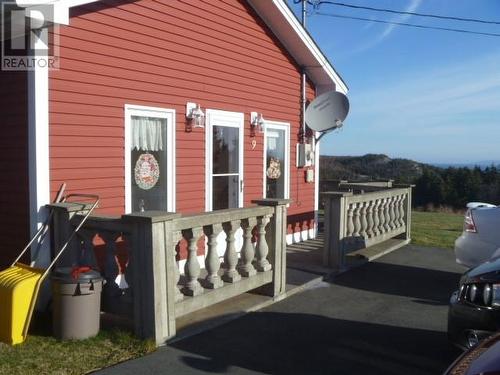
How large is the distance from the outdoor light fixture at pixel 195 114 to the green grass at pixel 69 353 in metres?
3.46

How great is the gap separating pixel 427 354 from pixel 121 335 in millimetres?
2719

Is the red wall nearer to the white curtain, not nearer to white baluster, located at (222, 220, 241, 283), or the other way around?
the white curtain

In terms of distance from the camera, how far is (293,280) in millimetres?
7148

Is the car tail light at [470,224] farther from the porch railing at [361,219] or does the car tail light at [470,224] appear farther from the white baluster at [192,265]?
the white baluster at [192,265]

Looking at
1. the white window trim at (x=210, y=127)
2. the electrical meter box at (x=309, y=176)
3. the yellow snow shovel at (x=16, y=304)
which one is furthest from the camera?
the electrical meter box at (x=309, y=176)

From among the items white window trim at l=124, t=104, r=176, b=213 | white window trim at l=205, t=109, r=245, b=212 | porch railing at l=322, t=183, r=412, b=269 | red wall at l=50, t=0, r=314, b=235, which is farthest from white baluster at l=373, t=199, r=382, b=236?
white window trim at l=124, t=104, r=176, b=213

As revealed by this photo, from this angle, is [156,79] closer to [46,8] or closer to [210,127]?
[210,127]

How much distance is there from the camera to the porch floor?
213 inches

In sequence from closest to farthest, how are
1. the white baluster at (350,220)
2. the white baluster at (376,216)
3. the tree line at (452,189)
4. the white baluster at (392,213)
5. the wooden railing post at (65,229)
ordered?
the wooden railing post at (65,229), the white baluster at (350,220), the white baluster at (376,216), the white baluster at (392,213), the tree line at (452,189)

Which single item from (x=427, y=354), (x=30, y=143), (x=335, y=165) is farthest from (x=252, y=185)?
(x=335, y=165)

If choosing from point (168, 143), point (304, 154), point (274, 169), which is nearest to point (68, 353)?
point (168, 143)

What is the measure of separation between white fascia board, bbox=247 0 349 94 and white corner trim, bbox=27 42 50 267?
4.38 meters

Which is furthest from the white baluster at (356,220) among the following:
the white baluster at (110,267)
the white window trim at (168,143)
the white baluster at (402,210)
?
the white baluster at (110,267)

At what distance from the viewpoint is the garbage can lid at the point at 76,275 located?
4648 millimetres
